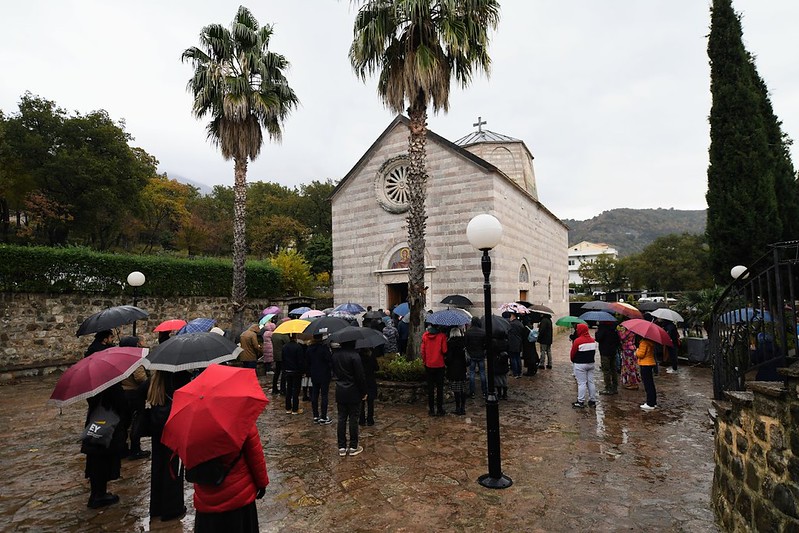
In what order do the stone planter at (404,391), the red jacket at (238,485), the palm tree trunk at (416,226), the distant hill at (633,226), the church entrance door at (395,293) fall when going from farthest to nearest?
1. the distant hill at (633,226)
2. the church entrance door at (395,293)
3. the palm tree trunk at (416,226)
4. the stone planter at (404,391)
5. the red jacket at (238,485)

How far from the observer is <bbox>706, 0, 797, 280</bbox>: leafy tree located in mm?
17750

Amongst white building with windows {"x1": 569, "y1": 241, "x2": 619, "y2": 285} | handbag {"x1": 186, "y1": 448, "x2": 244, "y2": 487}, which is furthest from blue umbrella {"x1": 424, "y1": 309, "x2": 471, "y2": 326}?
white building with windows {"x1": 569, "y1": 241, "x2": 619, "y2": 285}

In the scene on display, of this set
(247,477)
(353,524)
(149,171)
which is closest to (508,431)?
(353,524)

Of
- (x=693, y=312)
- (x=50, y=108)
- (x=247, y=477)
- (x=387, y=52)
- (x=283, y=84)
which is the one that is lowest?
(x=247, y=477)

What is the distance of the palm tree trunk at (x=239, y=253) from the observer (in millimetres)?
16453

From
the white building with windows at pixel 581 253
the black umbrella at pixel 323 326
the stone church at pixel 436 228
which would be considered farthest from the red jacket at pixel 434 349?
the white building with windows at pixel 581 253

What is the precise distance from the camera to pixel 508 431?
7363 mm

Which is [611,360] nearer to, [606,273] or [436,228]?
[436,228]

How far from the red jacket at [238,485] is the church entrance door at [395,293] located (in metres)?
14.6

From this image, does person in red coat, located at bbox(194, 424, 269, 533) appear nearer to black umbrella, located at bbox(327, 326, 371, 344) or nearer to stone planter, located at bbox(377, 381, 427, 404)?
black umbrella, located at bbox(327, 326, 371, 344)

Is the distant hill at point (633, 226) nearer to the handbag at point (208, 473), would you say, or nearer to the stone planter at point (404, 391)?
the stone planter at point (404, 391)

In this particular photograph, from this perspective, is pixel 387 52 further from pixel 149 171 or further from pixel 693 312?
pixel 149 171

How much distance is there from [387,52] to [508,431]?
9.98 metres

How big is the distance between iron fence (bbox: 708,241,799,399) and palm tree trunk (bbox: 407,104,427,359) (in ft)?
20.2
